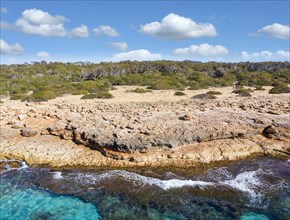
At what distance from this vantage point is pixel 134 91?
34.1 metres

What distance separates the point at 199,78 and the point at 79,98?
60.4 ft

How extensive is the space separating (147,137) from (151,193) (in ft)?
12.8

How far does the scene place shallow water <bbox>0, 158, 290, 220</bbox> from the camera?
10953mm

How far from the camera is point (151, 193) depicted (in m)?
12.2

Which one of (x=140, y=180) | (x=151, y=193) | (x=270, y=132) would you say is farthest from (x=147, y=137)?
(x=270, y=132)

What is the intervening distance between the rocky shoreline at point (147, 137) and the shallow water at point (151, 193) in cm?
98

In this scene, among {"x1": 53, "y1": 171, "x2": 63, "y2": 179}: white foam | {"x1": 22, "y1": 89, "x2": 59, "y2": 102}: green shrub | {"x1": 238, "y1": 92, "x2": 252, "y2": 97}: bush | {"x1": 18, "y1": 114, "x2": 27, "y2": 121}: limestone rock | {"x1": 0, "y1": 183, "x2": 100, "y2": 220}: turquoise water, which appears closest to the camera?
{"x1": 0, "y1": 183, "x2": 100, "y2": 220}: turquoise water

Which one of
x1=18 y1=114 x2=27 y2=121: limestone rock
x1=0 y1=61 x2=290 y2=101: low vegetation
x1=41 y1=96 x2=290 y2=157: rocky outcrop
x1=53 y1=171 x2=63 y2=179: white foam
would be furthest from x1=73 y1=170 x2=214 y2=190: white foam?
x1=0 y1=61 x2=290 y2=101: low vegetation

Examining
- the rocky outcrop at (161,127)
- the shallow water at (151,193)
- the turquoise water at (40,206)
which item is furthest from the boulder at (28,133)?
the turquoise water at (40,206)

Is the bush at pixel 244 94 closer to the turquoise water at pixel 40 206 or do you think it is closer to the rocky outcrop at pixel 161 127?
the rocky outcrop at pixel 161 127

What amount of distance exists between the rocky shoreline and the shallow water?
3.21 ft

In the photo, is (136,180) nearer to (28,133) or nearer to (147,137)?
(147,137)

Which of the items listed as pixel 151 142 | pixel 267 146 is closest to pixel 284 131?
pixel 267 146

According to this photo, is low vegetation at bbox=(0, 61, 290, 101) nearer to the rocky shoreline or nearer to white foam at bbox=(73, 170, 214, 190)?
the rocky shoreline
